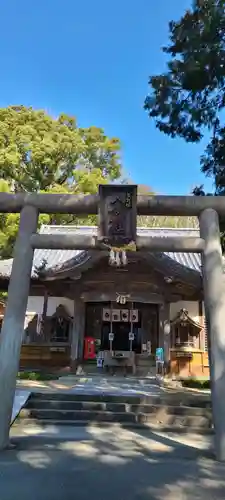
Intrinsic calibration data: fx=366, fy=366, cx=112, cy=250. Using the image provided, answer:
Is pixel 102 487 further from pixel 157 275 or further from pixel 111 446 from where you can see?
pixel 157 275

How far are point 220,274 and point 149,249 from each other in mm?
1371

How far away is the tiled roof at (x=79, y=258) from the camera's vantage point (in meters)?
13.1

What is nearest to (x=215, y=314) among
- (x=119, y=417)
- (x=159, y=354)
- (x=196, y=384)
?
(x=119, y=417)

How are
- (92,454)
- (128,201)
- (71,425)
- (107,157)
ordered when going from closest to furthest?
1. (92,454)
2. (128,201)
3. (71,425)
4. (107,157)

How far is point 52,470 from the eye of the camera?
4.66 meters

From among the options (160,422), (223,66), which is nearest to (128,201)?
(223,66)

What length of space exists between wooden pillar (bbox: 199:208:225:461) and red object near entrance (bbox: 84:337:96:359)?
870cm

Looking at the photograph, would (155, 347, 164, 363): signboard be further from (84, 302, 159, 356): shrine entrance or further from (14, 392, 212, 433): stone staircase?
(14, 392, 212, 433): stone staircase

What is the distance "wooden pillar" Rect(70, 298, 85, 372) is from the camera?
13.9 m

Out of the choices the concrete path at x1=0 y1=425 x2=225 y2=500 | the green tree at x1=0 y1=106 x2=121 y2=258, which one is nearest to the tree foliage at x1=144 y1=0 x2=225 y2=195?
the concrete path at x1=0 y1=425 x2=225 y2=500

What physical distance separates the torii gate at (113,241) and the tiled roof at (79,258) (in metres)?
6.27

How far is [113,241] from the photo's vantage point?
21.7 feet

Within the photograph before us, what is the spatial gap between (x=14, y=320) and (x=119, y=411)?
349 cm

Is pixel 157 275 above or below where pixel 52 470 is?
above
